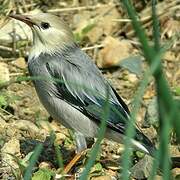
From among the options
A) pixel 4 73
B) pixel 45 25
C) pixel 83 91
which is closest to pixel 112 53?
pixel 4 73

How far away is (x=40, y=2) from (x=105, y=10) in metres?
0.90

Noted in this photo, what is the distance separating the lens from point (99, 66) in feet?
27.2

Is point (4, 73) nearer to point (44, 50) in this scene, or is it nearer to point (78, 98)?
point (44, 50)

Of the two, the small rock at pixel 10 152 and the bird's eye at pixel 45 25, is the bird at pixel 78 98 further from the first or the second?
the small rock at pixel 10 152

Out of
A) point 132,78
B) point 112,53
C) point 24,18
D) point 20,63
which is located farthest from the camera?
point 112,53

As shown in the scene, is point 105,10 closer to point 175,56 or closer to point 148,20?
point 148,20

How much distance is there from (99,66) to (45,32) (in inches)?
84.5

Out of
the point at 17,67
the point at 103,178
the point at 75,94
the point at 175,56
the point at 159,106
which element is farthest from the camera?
the point at 175,56

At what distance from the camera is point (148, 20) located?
8977 mm

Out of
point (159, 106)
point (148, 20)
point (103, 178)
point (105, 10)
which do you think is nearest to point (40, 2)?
point (105, 10)

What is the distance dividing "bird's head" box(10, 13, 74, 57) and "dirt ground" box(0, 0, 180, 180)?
0.61 meters

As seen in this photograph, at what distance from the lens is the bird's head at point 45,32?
620 cm

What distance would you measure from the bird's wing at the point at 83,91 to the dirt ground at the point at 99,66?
324 mm

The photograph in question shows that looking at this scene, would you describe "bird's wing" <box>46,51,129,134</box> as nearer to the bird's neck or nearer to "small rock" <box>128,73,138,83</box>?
the bird's neck
